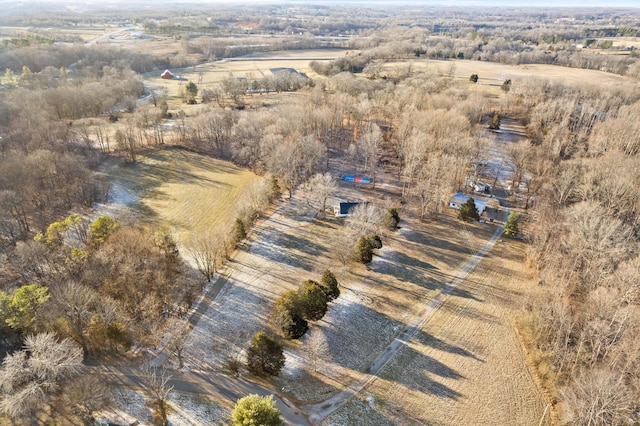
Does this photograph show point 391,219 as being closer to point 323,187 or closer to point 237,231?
point 323,187

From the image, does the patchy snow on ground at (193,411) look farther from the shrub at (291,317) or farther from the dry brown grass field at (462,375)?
the dry brown grass field at (462,375)

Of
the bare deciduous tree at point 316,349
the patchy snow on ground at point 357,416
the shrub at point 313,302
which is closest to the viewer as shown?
the patchy snow on ground at point 357,416

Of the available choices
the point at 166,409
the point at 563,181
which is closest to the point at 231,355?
the point at 166,409

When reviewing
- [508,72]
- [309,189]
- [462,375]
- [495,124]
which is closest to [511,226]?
[462,375]

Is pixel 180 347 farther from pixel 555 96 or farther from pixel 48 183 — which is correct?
pixel 555 96

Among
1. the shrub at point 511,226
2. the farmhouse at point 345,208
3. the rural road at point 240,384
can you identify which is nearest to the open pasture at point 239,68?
the farmhouse at point 345,208

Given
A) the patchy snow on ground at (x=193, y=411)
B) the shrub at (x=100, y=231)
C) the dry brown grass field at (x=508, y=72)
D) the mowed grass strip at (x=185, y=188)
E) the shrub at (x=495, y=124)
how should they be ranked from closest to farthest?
the patchy snow on ground at (x=193, y=411) → the shrub at (x=100, y=231) → the mowed grass strip at (x=185, y=188) → the shrub at (x=495, y=124) → the dry brown grass field at (x=508, y=72)

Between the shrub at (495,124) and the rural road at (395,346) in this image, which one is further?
the shrub at (495,124)
